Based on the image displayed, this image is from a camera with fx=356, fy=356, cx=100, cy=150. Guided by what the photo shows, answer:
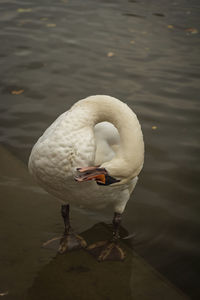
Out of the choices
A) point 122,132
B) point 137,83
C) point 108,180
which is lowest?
point 137,83

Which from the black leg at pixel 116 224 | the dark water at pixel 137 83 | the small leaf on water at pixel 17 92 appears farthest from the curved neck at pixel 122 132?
the small leaf on water at pixel 17 92

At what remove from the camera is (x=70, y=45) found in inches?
282

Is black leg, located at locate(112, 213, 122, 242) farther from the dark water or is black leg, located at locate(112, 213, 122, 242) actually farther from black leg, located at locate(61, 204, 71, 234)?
black leg, located at locate(61, 204, 71, 234)

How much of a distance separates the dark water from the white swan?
0.90m

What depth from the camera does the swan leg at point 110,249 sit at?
2.93 m

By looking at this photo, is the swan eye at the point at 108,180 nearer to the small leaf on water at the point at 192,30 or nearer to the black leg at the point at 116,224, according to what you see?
the black leg at the point at 116,224

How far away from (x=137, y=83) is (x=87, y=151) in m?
3.83

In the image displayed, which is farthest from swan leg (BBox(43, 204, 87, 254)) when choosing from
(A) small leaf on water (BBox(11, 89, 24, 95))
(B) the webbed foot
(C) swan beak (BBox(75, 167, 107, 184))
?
(A) small leaf on water (BBox(11, 89, 24, 95))

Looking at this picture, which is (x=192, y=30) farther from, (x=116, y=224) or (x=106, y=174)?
(x=106, y=174)

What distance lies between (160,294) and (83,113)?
1.46 metres

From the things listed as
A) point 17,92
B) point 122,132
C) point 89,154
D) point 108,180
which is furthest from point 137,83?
point 108,180

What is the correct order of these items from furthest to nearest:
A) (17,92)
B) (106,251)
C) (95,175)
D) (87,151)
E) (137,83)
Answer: (137,83) → (17,92) → (106,251) → (87,151) → (95,175)

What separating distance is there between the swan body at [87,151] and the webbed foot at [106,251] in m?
0.54

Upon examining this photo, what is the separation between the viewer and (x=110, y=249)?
2.98 m
